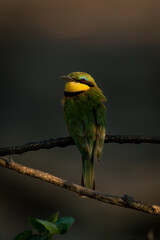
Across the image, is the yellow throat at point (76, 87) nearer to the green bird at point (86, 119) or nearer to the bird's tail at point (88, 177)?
the green bird at point (86, 119)

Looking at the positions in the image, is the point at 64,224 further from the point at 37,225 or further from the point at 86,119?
the point at 86,119

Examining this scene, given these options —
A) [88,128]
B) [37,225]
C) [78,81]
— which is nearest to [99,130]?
[88,128]

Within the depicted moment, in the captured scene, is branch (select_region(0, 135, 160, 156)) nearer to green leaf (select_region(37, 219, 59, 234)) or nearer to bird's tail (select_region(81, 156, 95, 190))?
bird's tail (select_region(81, 156, 95, 190))

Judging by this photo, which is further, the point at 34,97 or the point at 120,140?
the point at 34,97

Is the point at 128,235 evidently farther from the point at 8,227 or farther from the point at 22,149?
the point at 22,149

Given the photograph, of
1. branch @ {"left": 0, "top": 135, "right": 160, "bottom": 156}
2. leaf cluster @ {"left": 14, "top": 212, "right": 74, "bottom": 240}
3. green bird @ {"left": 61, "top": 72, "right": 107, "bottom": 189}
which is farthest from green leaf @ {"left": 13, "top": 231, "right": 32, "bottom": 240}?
green bird @ {"left": 61, "top": 72, "right": 107, "bottom": 189}

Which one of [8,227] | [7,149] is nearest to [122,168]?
[8,227]

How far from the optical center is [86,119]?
1.49 m

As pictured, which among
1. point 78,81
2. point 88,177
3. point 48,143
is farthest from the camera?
point 78,81

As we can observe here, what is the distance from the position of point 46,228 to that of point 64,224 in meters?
0.02

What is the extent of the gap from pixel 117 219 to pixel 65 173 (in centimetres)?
52

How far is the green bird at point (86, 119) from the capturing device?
133 cm

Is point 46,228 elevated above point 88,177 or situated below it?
above

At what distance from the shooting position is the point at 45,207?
2873 millimetres
